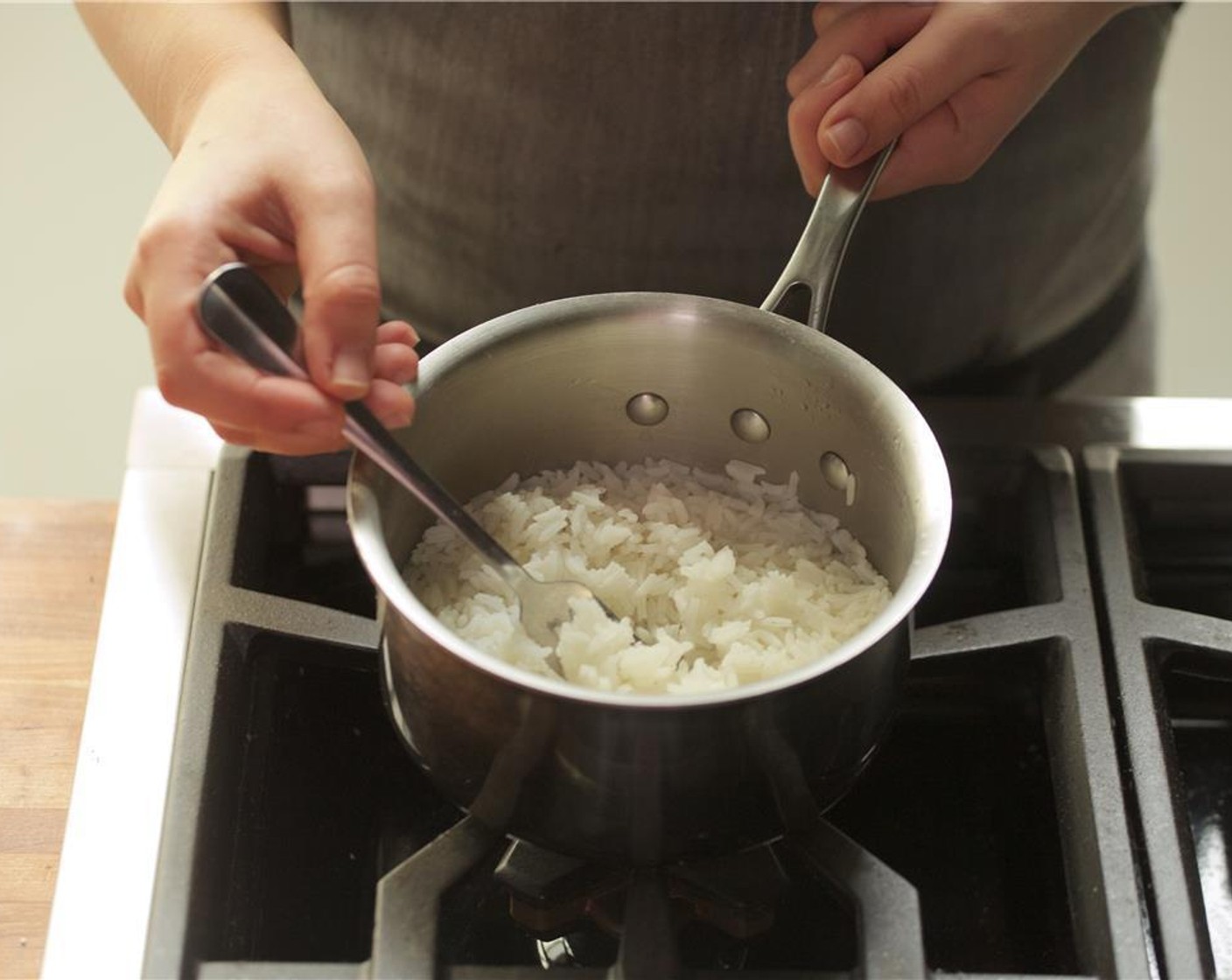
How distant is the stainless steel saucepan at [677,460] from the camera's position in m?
0.60

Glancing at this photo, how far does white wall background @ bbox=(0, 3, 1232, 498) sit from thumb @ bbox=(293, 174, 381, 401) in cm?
115

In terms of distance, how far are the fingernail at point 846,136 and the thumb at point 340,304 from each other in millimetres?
273

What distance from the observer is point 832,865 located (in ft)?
2.24

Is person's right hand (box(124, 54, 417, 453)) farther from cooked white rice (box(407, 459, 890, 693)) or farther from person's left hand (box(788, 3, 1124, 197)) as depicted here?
person's left hand (box(788, 3, 1124, 197))

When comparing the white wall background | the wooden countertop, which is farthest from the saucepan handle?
the white wall background

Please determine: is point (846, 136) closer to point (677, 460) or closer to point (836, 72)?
point (836, 72)

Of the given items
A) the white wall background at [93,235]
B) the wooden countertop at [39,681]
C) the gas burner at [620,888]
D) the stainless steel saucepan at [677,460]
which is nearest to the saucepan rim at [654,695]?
the stainless steel saucepan at [677,460]

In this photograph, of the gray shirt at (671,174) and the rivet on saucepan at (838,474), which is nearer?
the rivet on saucepan at (838,474)

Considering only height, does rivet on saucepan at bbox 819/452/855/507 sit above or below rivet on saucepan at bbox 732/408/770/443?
below

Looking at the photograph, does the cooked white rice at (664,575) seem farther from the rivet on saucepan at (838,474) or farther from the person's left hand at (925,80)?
the person's left hand at (925,80)

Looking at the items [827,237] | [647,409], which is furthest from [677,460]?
[827,237]

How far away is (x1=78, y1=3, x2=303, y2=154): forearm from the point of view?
81cm

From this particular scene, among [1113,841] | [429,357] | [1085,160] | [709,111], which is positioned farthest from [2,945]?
[1085,160]

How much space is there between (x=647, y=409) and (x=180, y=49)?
1.12 feet
